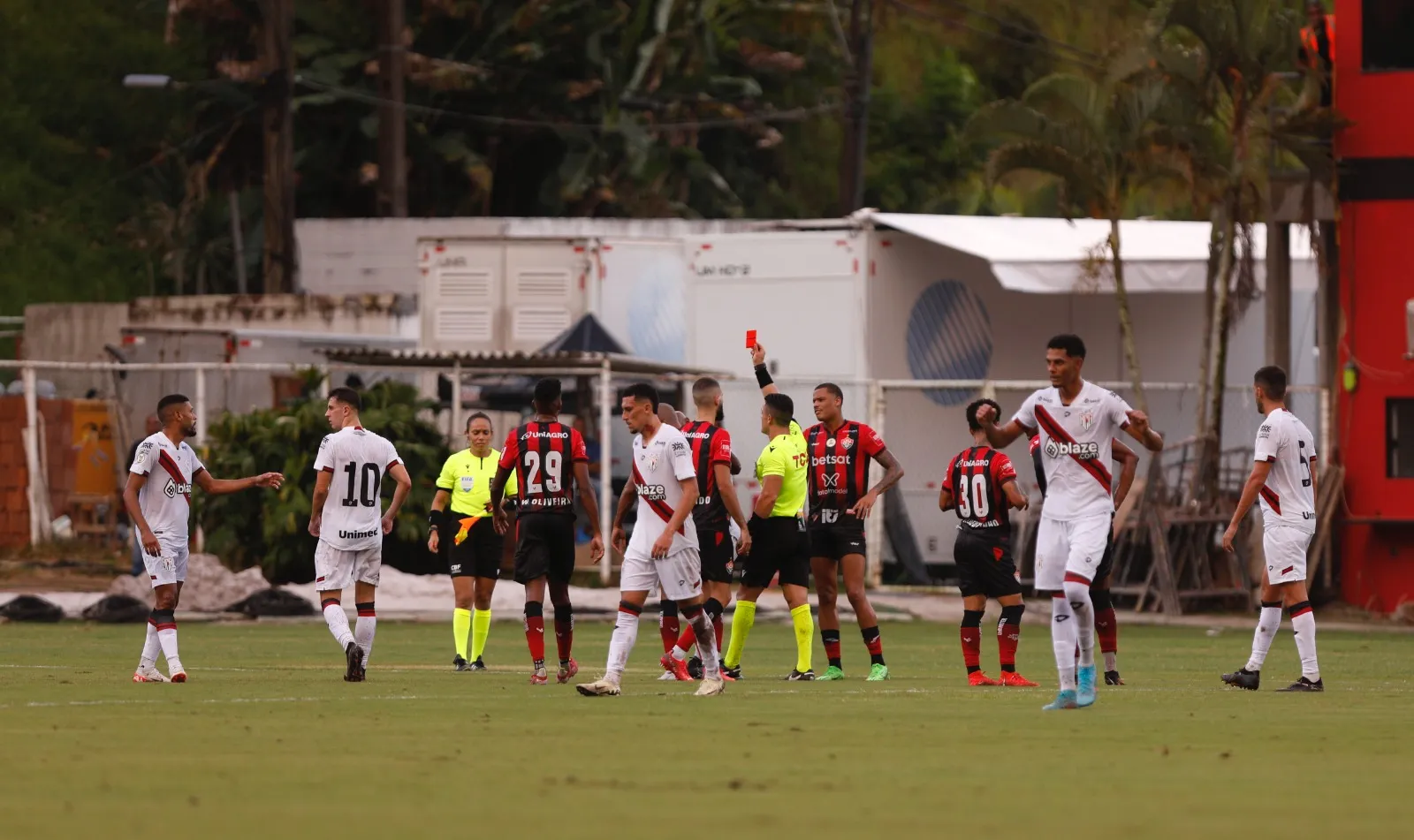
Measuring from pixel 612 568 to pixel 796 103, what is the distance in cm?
3203

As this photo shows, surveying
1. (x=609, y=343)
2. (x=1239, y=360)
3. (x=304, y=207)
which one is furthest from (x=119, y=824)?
(x=304, y=207)

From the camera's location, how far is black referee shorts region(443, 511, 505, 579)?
1956 cm

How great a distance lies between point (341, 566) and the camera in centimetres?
1744

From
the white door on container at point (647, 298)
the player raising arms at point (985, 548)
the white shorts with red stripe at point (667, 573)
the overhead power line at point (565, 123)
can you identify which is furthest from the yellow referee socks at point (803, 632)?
the overhead power line at point (565, 123)

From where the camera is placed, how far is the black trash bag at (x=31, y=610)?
26.2 metres

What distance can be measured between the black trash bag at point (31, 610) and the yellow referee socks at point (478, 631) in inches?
341

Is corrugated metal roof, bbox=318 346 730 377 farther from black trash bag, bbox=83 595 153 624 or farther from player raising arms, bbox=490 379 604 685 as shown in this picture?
player raising arms, bbox=490 379 604 685

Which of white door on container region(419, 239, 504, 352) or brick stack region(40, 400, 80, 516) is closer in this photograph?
white door on container region(419, 239, 504, 352)

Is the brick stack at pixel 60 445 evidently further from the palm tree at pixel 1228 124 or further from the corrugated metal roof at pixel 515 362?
the palm tree at pixel 1228 124

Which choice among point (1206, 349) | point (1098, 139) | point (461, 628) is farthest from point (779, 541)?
point (1098, 139)

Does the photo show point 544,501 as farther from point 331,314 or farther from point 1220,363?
point 331,314

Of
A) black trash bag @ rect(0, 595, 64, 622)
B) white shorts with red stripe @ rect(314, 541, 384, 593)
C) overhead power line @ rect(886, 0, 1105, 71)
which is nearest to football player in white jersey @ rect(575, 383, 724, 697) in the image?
white shorts with red stripe @ rect(314, 541, 384, 593)

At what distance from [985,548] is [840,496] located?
1094 millimetres

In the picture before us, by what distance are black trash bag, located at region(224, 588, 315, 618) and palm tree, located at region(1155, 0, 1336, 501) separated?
10.2 meters
